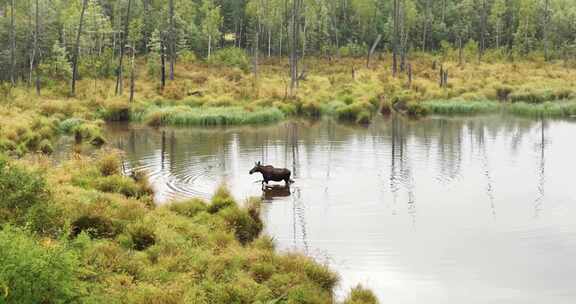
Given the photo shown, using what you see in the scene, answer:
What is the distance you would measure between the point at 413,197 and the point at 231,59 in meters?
56.2

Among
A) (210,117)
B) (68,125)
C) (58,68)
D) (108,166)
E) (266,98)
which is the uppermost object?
(58,68)

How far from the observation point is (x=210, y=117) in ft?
151

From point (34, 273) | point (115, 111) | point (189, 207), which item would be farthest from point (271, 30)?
point (34, 273)

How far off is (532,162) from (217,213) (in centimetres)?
1644

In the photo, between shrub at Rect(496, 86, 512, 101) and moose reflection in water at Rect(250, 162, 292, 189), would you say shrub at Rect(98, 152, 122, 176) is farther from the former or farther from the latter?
shrub at Rect(496, 86, 512, 101)

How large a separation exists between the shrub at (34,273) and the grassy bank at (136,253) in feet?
0.05

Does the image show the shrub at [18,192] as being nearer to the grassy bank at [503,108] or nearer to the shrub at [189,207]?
the shrub at [189,207]

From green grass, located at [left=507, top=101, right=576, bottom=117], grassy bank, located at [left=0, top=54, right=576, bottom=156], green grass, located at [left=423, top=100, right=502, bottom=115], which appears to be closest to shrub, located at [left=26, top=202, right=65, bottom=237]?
grassy bank, located at [left=0, top=54, right=576, bottom=156]

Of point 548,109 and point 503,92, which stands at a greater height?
point 503,92

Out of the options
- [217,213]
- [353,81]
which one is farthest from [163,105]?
[217,213]

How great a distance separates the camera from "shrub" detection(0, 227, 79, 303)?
10164 mm

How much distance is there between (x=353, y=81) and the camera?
64.4 metres

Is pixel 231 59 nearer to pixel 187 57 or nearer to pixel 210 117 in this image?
pixel 187 57

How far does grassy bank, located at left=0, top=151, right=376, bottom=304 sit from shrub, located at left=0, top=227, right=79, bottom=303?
0.05 ft
